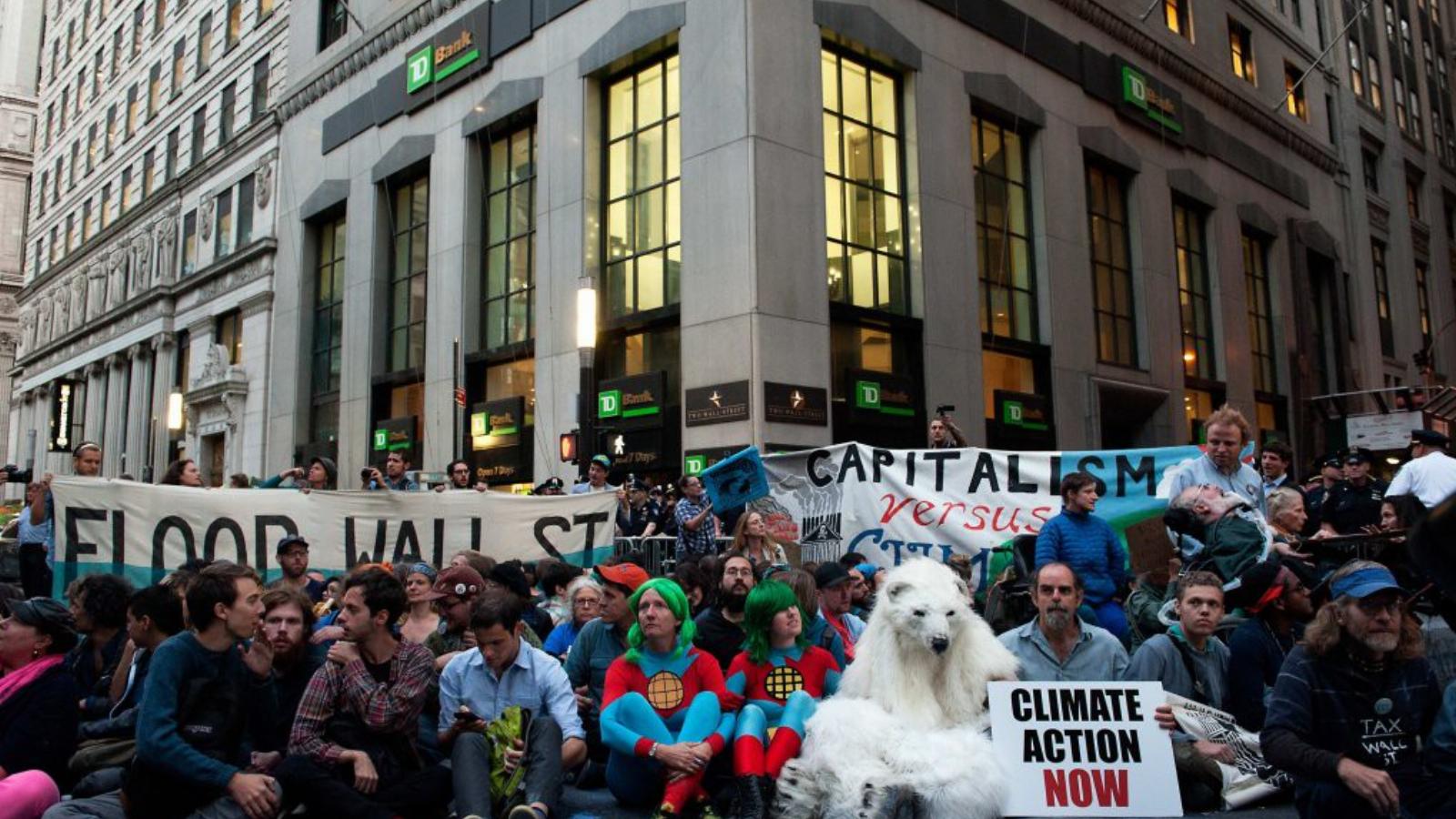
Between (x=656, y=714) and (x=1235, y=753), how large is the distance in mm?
3222

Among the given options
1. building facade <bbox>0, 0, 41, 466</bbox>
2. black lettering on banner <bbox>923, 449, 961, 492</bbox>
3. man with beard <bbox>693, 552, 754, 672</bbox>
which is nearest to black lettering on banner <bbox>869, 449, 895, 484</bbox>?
black lettering on banner <bbox>923, 449, 961, 492</bbox>

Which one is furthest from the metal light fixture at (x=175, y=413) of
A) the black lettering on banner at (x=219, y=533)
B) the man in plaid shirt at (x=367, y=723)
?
the man in plaid shirt at (x=367, y=723)

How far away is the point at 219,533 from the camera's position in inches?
416

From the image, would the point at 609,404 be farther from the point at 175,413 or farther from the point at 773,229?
the point at 175,413

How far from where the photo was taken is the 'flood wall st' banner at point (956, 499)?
11.2m

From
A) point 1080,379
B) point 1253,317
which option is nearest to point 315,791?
point 1080,379

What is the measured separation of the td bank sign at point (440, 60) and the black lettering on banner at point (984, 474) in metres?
17.4

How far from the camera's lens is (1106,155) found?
1006 inches

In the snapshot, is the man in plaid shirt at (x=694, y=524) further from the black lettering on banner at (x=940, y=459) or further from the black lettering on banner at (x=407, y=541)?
the black lettering on banner at (x=407, y=541)

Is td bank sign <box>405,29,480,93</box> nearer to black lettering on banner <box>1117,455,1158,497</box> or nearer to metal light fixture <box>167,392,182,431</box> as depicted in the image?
metal light fixture <box>167,392,182,431</box>

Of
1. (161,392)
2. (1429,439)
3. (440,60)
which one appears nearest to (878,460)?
(1429,439)

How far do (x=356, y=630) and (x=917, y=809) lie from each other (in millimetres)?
3002

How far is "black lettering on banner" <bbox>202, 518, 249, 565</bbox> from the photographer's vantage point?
1048 centimetres

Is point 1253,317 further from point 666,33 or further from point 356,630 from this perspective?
point 356,630
